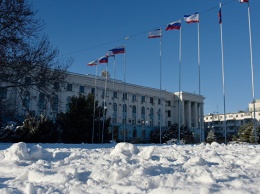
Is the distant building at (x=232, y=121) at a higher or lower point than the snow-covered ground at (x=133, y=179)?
higher

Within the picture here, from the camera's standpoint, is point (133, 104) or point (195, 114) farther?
point (195, 114)

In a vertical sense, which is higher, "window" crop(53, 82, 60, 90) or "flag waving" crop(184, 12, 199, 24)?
"flag waving" crop(184, 12, 199, 24)

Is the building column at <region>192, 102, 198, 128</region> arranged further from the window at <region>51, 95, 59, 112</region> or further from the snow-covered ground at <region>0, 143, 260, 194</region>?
the snow-covered ground at <region>0, 143, 260, 194</region>

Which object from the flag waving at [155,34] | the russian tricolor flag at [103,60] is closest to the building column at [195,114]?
the russian tricolor flag at [103,60]

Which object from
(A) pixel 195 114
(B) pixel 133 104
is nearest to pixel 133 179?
(B) pixel 133 104

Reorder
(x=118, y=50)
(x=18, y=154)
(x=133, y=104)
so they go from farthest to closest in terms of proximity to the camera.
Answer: (x=133, y=104), (x=118, y=50), (x=18, y=154)

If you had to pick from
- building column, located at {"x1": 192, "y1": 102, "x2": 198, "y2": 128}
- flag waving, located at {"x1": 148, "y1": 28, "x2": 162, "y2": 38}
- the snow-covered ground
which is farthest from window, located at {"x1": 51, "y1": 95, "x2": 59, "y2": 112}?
building column, located at {"x1": 192, "y1": 102, "x2": 198, "y2": 128}

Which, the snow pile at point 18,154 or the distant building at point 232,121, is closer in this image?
the snow pile at point 18,154

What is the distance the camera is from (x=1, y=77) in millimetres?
18531

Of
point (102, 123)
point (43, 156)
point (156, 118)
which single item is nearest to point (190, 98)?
point (156, 118)

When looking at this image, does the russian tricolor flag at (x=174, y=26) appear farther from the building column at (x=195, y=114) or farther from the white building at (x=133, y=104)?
the building column at (x=195, y=114)

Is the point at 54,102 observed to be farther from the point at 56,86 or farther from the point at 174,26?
the point at 174,26

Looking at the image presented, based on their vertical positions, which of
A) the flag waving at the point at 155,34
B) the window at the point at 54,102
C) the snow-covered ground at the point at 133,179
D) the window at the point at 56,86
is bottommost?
the snow-covered ground at the point at 133,179

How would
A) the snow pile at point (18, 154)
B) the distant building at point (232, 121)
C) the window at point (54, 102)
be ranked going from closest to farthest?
the snow pile at point (18, 154)
the window at point (54, 102)
the distant building at point (232, 121)
